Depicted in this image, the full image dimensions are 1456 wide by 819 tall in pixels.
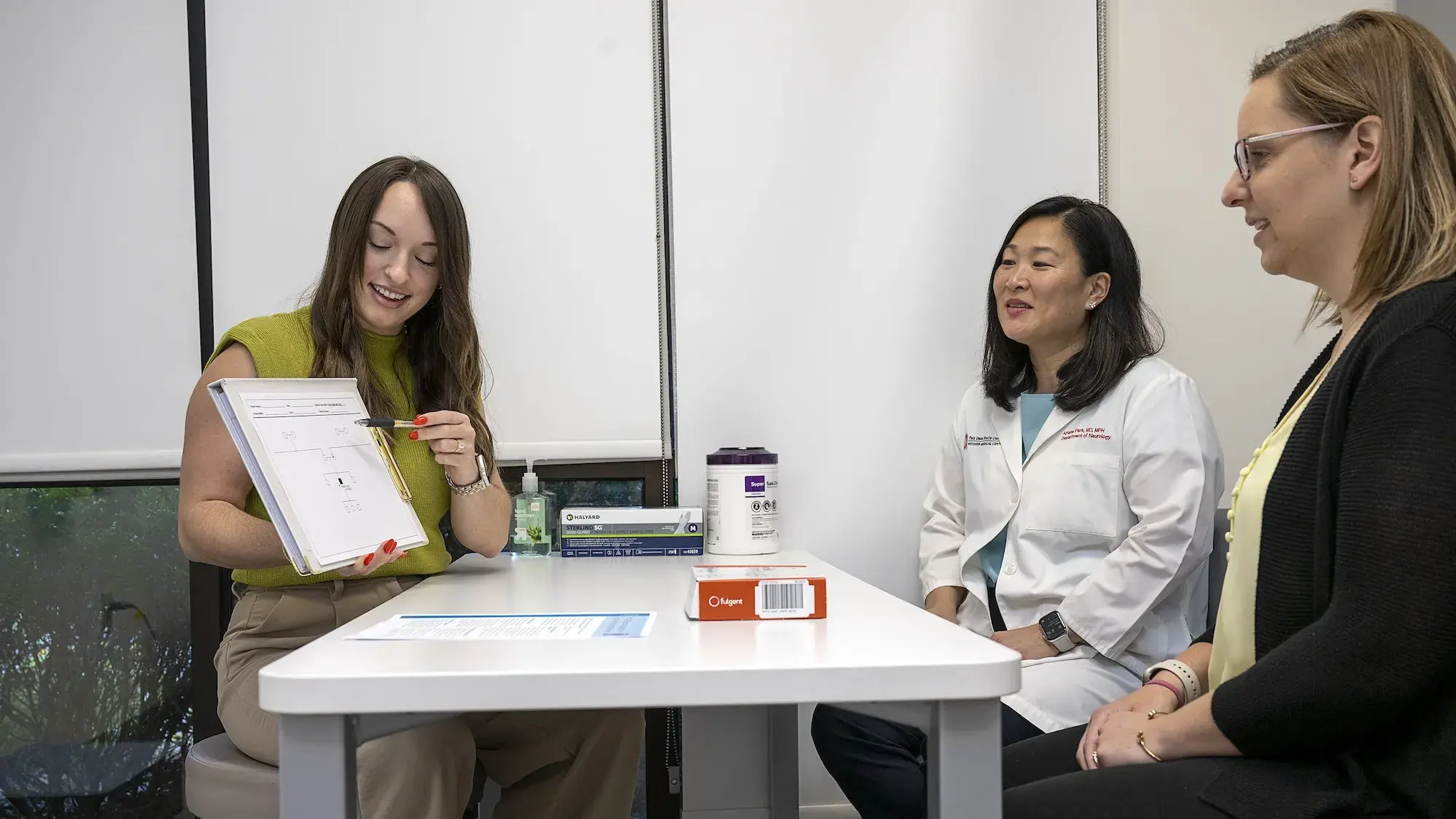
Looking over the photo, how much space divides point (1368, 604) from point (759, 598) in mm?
601

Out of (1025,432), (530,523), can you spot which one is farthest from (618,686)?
(1025,432)

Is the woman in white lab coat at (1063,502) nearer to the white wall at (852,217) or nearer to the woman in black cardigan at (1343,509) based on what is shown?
the white wall at (852,217)

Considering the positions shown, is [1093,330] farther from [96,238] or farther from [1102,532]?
[96,238]

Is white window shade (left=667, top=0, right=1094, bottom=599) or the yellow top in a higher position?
white window shade (left=667, top=0, right=1094, bottom=599)

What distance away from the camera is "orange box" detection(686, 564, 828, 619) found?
1.14 meters

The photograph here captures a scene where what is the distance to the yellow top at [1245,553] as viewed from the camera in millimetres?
1115

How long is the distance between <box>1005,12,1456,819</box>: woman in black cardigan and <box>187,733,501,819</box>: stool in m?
1.02

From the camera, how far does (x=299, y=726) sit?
864mm

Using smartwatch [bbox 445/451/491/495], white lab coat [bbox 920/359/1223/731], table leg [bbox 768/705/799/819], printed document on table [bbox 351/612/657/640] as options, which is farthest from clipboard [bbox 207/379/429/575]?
white lab coat [bbox 920/359/1223/731]

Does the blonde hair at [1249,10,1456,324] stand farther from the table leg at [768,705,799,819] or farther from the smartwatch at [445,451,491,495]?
the smartwatch at [445,451,491,495]

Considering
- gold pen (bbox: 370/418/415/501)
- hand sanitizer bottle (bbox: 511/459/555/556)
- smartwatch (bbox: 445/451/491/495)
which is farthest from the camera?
hand sanitizer bottle (bbox: 511/459/555/556)

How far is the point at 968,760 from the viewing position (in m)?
0.89

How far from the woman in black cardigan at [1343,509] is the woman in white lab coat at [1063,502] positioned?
0.53 meters

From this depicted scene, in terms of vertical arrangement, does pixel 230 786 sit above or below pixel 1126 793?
below
